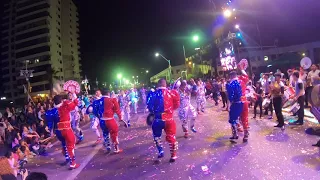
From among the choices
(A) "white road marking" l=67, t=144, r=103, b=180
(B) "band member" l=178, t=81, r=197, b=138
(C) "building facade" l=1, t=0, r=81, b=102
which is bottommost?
(A) "white road marking" l=67, t=144, r=103, b=180

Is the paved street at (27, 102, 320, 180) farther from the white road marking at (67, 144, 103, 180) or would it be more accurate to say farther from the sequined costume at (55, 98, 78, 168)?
the sequined costume at (55, 98, 78, 168)

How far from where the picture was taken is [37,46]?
7431 centimetres

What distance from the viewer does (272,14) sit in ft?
126

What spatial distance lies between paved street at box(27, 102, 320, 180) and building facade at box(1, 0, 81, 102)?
205ft

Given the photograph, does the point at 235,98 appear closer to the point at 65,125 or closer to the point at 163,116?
the point at 163,116

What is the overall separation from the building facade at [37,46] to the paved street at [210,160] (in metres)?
62.5

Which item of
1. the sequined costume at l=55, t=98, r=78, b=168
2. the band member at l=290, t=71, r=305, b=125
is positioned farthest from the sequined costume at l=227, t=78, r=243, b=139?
the sequined costume at l=55, t=98, r=78, b=168

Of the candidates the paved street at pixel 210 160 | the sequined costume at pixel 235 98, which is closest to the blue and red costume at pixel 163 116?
the paved street at pixel 210 160

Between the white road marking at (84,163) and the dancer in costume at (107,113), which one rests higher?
the dancer in costume at (107,113)

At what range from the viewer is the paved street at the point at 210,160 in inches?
238

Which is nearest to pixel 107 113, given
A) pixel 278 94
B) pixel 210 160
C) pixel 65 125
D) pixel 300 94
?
pixel 65 125

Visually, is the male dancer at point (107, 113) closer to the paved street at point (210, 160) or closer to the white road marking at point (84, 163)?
the paved street at point (210, 160)

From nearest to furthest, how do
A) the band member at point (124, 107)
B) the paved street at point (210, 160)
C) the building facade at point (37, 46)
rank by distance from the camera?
the paved street at point (210, 160)
the band member at point (124, 107)
the building facade at point (37, 46)

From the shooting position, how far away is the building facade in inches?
2884
